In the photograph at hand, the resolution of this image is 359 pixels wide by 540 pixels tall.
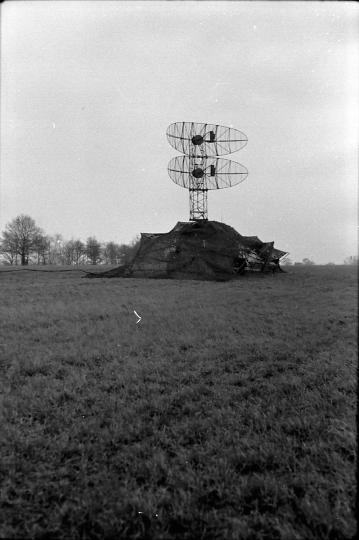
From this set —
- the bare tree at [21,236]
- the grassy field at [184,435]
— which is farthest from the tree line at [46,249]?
the grassy field at [184,435]

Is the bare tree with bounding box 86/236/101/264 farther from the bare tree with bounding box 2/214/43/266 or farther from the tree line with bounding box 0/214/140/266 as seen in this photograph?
the bare tree with bounding box 2/214/43/266

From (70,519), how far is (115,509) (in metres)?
0.28

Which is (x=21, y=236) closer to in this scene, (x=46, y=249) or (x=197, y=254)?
(x=46, y=249)

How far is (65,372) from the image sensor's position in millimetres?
4055

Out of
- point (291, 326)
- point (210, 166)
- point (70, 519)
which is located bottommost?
point (70, 519)

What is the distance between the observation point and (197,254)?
61.0 feet

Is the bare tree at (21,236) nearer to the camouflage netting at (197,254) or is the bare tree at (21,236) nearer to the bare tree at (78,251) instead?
the bare tree at (78,251)

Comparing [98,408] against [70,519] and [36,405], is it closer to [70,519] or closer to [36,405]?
[36,405]

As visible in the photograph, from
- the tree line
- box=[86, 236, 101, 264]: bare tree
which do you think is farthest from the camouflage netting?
box=[86, 236, 101, 264]: bare tree

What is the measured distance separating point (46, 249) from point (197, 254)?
181ft

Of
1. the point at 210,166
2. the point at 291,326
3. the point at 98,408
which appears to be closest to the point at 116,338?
the point at 98,408

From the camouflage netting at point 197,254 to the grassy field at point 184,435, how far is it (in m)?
12.7

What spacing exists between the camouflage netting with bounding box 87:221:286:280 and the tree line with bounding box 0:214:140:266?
12.2m

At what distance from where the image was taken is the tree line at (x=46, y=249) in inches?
2059
